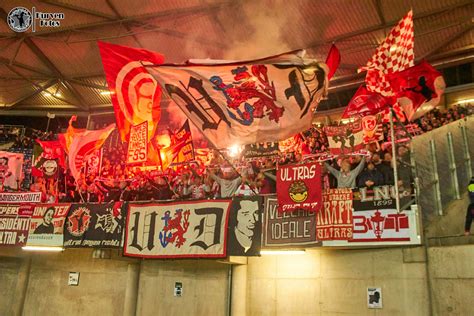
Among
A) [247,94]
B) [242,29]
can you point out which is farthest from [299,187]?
[242,29]

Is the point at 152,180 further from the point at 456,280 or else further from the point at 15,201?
the point at 456,280

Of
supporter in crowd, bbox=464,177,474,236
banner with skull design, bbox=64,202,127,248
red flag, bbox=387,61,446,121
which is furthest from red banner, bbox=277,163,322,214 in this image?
banner with skull design, bbox=64,202,127,248

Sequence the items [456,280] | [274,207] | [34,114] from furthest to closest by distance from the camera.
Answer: [34,114], [274,207], [456,280]

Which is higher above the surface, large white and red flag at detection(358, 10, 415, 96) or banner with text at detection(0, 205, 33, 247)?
large white and red flag at detection(358, 10, 415, 96)

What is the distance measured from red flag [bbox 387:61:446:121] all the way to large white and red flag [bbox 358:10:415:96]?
3.77 ft

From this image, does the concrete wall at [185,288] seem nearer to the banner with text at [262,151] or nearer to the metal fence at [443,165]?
the banner with text at [262,151]

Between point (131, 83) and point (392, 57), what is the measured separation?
22.6 feet

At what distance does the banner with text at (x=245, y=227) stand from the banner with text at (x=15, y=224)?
22.4 ft

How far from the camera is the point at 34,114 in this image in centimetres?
2527

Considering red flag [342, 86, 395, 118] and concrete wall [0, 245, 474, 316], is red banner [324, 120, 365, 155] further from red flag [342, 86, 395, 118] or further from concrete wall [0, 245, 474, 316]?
concrete wall [0, 245, 474, 316]

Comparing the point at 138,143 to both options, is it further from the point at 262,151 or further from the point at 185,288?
the point at 185,288

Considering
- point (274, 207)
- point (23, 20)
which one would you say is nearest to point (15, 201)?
point (23, 20)

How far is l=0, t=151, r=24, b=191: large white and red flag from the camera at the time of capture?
15492mm

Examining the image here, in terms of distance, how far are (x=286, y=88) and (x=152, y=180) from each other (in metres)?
5.76
